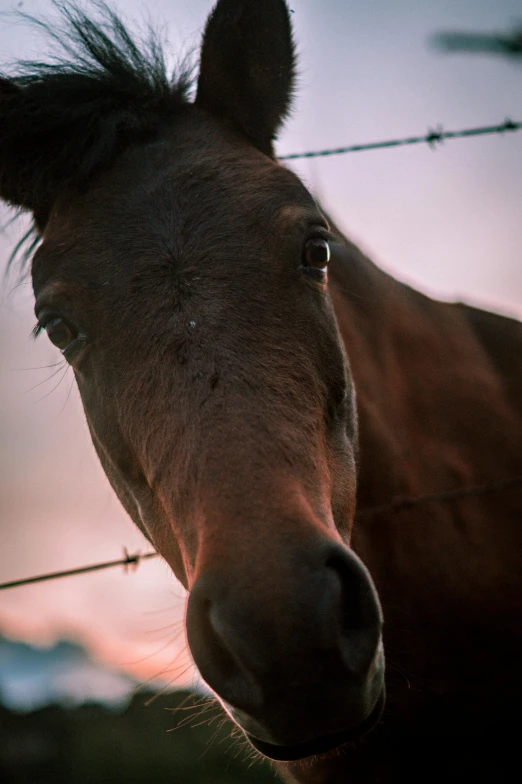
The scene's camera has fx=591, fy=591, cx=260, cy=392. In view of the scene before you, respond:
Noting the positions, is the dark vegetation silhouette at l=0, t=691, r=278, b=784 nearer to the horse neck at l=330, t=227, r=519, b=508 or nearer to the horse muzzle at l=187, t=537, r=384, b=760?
the horse neck at l=330, t=227, r=519, b=508

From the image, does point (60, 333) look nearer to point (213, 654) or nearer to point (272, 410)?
point (272, 410)

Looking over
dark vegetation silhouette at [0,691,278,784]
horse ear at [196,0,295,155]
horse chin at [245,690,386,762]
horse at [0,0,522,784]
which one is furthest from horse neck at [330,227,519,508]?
dark vegetation silhouette at [0,691,278,784]

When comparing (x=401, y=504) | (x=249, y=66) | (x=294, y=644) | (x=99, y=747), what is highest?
(x=249, y=66)

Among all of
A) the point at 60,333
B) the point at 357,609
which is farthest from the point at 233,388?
the point at 60,333

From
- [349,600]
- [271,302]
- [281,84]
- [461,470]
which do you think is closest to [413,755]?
[461,470]

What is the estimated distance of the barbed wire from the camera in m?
2.69

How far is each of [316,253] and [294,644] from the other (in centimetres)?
137

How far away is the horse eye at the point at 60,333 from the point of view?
6.86 feet

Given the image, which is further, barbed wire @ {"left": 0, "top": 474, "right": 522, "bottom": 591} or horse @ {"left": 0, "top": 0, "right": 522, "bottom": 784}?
barbed wire @ {"left": 0, "top": 474, "right": 522, "bottom": 591}

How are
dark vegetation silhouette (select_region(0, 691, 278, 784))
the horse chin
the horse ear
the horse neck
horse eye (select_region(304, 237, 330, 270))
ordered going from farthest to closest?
dark vegetation silhouette (select_region(0, 691, 278, 784)) < the horse neck < the horse ear < horse eye (select_region(304, 237, 330, 270)) < the horse chin

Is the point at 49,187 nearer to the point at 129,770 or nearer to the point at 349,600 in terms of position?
the point at 349,600

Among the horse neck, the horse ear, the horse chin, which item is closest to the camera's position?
the horse chin

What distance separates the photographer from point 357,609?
51.5 inches

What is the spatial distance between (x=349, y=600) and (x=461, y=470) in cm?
187
